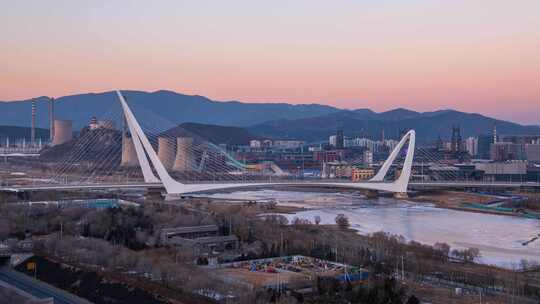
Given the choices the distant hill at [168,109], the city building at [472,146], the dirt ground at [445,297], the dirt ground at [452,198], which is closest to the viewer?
the dirt ground at [445,297]

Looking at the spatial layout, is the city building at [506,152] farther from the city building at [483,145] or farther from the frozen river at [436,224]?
the frozen river at [436,224]

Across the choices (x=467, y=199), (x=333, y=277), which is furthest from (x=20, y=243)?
(x=467, y=199)

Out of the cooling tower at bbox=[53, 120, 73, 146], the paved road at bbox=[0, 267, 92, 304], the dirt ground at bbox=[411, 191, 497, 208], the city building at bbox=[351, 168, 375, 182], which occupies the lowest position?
the paved road at bbox=[0, 267, 92, 304]

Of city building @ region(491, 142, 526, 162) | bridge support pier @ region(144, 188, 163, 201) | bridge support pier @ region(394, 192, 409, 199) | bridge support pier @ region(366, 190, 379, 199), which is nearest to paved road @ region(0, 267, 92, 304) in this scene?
bridge support pier @ region(144, 188, 163, 201)

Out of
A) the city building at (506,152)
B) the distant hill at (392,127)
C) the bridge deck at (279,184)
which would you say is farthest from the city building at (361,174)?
the distant hill at (392,127)

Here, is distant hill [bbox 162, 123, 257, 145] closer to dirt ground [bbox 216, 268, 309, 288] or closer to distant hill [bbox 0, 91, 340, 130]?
distant hill [bbox 0, 91, 340, 130]
